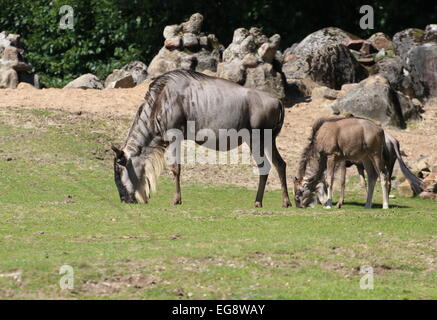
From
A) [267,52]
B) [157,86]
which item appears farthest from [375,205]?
[267,52]

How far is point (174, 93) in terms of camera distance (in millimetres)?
16453

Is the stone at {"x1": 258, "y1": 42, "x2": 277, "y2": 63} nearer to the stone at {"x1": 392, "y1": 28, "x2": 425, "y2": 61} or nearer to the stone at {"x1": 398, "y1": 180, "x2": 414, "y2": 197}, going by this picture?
the stone at {"x1": 392, "y1": 28, "x2": 425, "y2": 61}

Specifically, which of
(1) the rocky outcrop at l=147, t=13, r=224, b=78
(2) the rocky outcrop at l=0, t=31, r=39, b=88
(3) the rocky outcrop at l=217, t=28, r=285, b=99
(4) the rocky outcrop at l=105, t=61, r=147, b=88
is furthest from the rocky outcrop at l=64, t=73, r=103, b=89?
(3) the rocky outcrop at l=217, t=28, r=285, b=99

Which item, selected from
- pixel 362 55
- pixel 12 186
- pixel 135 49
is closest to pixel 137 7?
pixel 135 49

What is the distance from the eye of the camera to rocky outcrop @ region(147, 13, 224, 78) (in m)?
26.6

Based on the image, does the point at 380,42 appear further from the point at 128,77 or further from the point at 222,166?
the point at 222,166

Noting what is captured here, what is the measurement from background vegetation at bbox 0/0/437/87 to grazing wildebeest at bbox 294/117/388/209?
1606cm

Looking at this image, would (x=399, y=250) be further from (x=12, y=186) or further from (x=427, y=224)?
(x=12, y=186)

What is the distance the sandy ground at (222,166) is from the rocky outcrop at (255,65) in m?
0.90

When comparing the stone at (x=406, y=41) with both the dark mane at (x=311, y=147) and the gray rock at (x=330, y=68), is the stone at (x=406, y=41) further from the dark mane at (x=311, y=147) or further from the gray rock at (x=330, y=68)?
the dark mane at (x=311, y=147)

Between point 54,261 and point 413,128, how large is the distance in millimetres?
16118

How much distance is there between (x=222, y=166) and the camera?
2147cm

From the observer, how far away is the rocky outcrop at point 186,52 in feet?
87.2

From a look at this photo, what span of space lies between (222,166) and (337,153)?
5.03m
